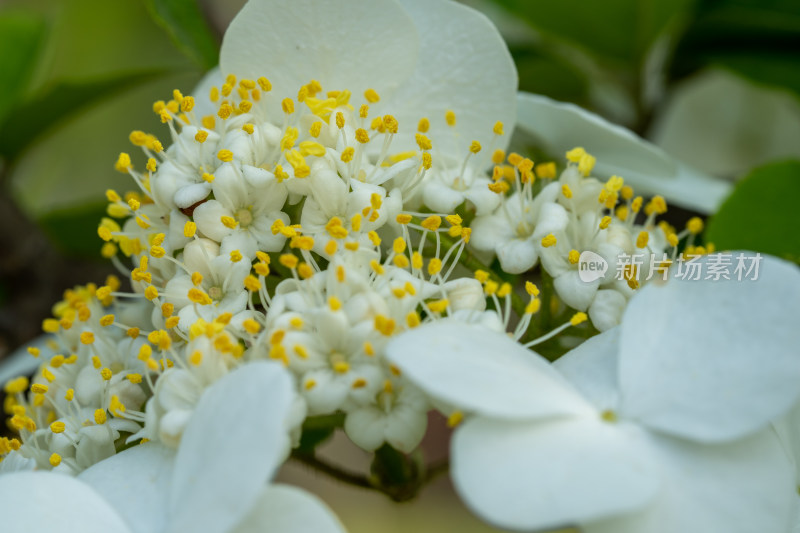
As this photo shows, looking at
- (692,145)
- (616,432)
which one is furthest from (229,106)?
(692,145)

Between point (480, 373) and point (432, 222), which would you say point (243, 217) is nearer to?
point (432, 222)

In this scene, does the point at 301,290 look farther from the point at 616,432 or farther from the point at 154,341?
the point at 616,432

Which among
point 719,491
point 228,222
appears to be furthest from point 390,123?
point 719,491

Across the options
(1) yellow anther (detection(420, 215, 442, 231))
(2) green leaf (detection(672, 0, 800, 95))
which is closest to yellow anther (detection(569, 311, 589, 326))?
(1) yellow anther (detection(420, 215, 442, 231))

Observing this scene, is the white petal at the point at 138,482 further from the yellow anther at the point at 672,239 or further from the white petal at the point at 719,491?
the yellow anther at the point at 672,239

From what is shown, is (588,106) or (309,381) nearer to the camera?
(309,381)
